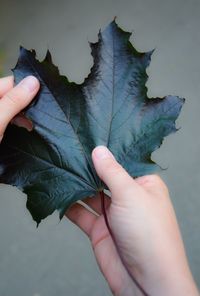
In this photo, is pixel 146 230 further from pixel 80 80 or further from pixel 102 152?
pixel 80 80

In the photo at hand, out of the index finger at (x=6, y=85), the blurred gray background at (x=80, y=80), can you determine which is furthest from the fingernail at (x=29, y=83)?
the blurred gray background at (x=80, y=80)

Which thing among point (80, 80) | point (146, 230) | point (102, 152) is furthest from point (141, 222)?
point (80, 80)

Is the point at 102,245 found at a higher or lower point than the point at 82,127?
lower

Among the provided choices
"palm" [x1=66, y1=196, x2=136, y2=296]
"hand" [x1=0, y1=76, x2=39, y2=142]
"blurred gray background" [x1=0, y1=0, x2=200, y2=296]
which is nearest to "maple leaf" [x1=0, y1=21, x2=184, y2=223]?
"hand" [x1=0, y1=76, x2=39, y2=142]

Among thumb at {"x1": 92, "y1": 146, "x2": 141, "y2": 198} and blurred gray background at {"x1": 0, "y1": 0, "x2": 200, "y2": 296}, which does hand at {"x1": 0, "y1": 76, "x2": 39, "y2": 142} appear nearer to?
thumb at {"x1": 92, "y1": 146, "x2": 141, "y2": 198}

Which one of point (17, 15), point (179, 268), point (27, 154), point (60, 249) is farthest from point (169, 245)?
point (17, 15)

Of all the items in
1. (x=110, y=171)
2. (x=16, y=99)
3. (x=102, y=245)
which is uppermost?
(x=16, y=99)

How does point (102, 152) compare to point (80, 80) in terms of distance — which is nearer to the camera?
point (102, 152)

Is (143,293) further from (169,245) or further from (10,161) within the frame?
(10,161)
